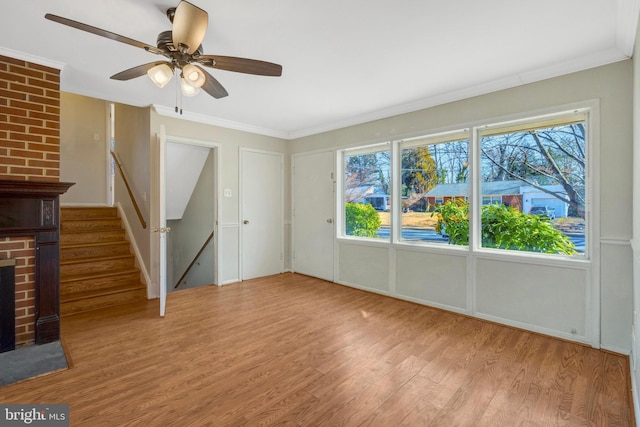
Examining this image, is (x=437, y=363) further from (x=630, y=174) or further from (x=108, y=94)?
(x=108, y=94)

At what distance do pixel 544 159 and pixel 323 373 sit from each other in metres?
2.76

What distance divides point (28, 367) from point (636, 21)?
15.5ft

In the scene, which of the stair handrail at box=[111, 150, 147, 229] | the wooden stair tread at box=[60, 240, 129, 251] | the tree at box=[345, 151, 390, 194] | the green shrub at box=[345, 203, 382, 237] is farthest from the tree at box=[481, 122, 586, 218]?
the wooden stair tread at box=[60, 240, 129, 251]

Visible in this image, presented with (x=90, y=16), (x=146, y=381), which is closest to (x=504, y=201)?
(x=146, y=381)

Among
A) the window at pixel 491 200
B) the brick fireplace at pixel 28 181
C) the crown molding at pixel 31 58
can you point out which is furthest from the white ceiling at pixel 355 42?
the window at pixel 491 200

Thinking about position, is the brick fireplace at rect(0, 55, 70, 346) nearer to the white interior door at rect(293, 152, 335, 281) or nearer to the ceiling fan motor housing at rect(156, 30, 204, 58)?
the ceiling fan motor housing at rect(156, 30, 204, 58)

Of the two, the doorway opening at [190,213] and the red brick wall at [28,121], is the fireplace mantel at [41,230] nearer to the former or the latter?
the red brick wall at [28,121]

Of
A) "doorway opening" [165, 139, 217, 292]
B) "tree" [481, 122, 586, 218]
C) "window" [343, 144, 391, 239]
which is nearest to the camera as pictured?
"tree" [481, 122, 586, 218]

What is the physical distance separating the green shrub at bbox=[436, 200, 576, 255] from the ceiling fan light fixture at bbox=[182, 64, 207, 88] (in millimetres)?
2847

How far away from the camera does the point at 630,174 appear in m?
2.33

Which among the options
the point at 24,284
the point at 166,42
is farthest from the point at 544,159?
the point at 24,284

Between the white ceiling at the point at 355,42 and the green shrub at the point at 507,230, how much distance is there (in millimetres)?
1244

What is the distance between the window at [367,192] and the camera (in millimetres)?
4091

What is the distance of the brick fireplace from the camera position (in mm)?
2393
